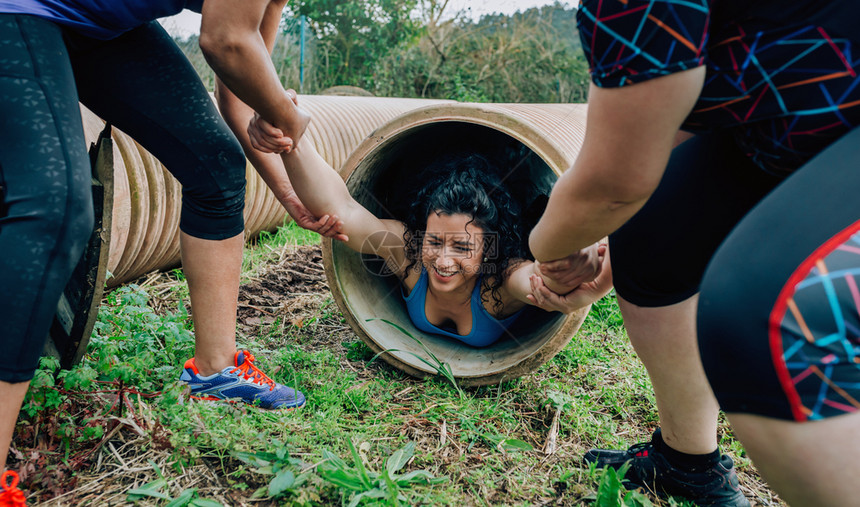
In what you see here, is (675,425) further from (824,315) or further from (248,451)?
(248,451)

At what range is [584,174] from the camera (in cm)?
88

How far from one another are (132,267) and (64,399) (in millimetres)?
1299

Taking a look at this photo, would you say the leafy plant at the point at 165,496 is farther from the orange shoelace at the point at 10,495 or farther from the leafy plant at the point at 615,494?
the leafy plant at the point at 615,494

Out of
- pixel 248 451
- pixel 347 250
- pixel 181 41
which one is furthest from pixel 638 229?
pixel 181 41

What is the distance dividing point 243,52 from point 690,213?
1046 mm

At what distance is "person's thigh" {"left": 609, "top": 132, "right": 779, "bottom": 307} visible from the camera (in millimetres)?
1176

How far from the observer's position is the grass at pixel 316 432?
4.75ft

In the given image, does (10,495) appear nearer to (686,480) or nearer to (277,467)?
(277,467)

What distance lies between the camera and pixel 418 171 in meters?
2.96

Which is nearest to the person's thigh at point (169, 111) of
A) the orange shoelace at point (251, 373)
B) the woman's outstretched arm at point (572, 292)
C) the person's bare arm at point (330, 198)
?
the person's bare arm at point (330, 198)

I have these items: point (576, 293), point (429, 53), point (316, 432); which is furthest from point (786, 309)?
point (429, 53)

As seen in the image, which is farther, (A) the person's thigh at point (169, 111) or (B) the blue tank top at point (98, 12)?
(A) the person's thigh at point (169, 111)

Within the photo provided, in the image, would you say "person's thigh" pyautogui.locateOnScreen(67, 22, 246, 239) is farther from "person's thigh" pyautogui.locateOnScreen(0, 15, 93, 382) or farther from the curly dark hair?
the curly dark hair

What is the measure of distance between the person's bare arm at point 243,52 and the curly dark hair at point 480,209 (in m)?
0.98
